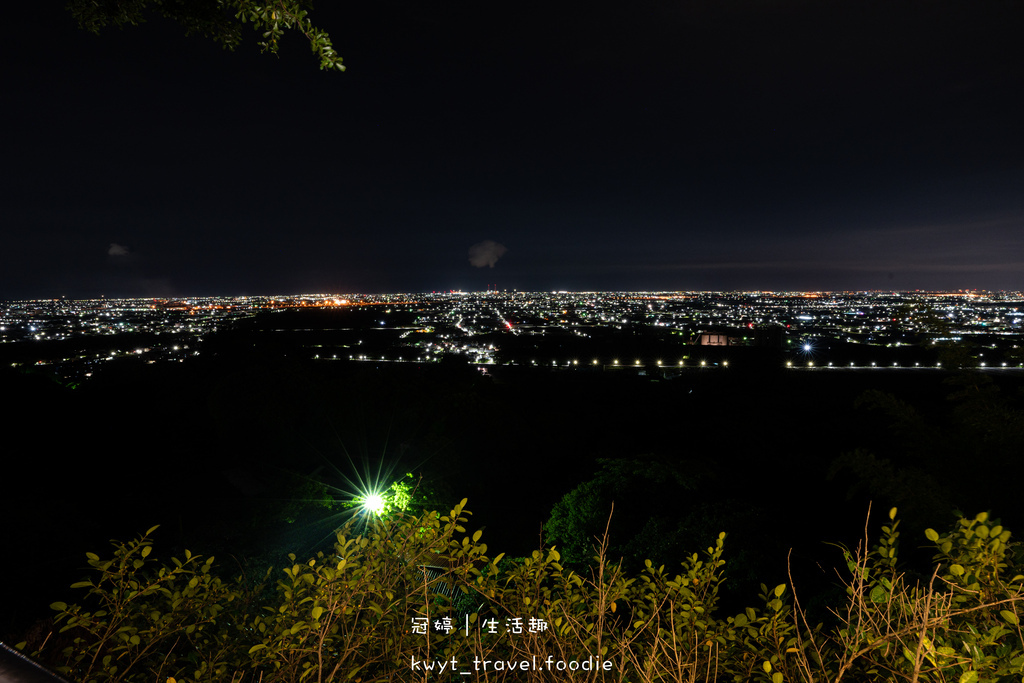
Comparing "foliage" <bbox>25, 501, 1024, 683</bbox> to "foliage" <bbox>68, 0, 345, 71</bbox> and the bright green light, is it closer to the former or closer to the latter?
"foliage" <bbox>68, 0, 345, 71</bbox>

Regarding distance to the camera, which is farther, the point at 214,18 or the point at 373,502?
the point at 373,502

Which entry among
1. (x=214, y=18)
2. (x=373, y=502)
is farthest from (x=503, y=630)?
(x=373, y=502)

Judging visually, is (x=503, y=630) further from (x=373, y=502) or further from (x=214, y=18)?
(x=373, y=502)

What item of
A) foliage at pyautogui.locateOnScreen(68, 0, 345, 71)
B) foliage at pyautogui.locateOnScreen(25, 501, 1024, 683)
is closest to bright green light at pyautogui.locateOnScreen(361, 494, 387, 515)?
foliage at pyautogui.locateOnScreen(25, 501, 1024, 683)

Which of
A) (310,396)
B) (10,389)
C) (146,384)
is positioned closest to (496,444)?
(310,396)

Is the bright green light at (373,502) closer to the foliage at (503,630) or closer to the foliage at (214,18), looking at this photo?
the foliage at (503,630)

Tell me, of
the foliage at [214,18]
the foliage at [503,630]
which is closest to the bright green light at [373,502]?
the foliage at [503,630]

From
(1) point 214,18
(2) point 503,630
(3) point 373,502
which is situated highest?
(1) point 214,18

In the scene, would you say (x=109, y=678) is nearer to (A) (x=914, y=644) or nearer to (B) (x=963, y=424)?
(A) (x=914, y=644)

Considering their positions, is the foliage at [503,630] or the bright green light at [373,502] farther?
the bright green light at [373,502]
